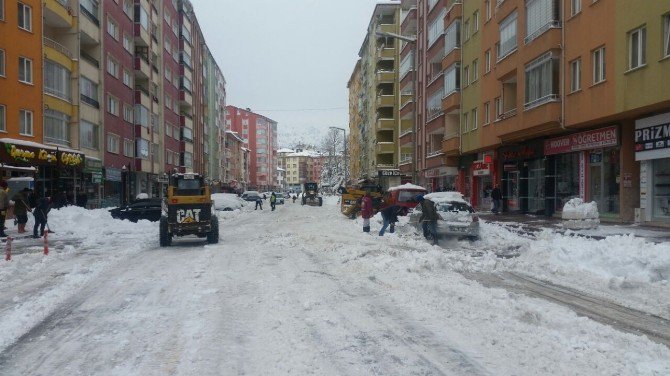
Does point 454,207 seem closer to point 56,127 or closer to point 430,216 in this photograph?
point 430,216

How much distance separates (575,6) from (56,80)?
26.8 meters

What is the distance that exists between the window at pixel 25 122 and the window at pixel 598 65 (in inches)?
1033

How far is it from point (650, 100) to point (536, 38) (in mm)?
Answer: 8045

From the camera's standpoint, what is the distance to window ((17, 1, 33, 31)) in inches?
1081

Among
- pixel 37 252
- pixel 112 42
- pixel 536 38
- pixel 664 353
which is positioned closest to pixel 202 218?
pixel 37 252

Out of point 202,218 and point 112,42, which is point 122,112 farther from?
point 202,218

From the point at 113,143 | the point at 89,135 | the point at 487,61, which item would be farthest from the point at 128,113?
the point at 487,61

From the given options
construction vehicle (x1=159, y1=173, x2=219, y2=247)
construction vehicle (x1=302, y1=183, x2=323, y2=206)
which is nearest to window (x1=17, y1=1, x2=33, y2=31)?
construction vehicle (x1=159, y1=173, x2=219, y2=247)

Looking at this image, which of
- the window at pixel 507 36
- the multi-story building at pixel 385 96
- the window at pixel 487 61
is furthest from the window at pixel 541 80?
the multi-story building at pixel 385 96

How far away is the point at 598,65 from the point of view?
64.5 feet

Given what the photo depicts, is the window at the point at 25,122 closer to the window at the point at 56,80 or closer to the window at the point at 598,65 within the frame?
the window at the point at 56,80

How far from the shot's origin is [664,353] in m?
5.10

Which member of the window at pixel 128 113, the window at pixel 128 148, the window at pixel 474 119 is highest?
the window at pixel 128 113

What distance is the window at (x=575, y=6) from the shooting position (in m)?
20.8
